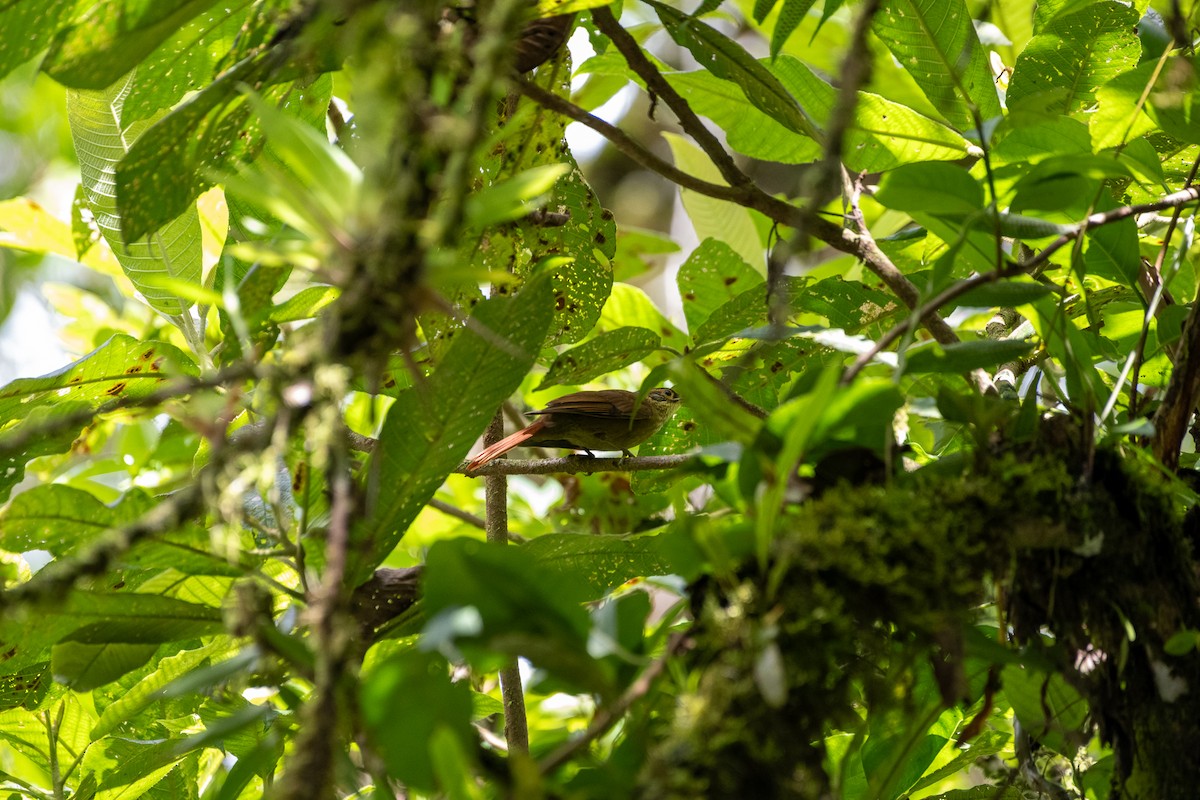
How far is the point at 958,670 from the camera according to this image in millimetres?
743

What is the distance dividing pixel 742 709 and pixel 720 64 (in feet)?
2.94

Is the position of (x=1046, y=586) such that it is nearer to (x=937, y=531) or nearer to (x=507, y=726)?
(x=937, y=531)

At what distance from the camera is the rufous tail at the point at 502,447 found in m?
1.64

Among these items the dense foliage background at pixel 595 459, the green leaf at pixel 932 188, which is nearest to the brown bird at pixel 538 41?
the dense foliage background at pixel 595 459

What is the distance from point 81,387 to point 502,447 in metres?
0.74

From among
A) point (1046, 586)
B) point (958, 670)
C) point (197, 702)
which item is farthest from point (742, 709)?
point (197, 702)

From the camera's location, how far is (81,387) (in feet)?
4.72

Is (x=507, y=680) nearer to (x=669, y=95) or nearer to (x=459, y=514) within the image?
(x=459, y=514)

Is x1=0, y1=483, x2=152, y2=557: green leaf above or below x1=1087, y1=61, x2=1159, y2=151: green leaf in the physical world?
below

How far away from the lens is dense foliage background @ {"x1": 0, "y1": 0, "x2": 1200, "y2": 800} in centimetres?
64

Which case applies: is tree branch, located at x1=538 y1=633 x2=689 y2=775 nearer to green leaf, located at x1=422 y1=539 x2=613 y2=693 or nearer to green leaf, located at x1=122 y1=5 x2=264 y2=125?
green leaf, located at x1=422 y1=539 x2=613 y2=693

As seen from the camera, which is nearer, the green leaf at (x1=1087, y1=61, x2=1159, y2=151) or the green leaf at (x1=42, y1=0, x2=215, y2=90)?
the green leaf at (x1=42, y1=0, x2=215, y2=90)

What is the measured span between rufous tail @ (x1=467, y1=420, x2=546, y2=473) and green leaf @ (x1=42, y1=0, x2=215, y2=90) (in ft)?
2.66

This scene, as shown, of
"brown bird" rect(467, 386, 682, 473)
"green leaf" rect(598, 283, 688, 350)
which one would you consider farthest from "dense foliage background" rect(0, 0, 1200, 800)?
"brown bird" rect(467, 386, 682, 473)
